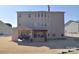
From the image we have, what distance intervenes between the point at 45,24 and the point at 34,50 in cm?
51

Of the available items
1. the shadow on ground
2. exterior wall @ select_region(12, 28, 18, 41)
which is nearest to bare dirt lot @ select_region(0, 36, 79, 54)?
the shadow on ground

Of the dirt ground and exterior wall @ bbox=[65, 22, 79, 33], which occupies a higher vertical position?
exterior wall @ bbox=[65, 22, 79, 33]

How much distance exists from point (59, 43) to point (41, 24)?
48 cm

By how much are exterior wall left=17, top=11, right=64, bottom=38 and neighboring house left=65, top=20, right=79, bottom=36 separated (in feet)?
0.29

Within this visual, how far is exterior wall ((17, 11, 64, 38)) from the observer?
69.9 inches

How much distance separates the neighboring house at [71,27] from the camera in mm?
1805

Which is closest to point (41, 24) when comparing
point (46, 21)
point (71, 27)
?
point (46, 21)

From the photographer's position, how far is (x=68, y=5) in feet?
6.18

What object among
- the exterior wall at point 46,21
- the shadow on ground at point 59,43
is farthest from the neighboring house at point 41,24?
the shadow on ground at point 59,43

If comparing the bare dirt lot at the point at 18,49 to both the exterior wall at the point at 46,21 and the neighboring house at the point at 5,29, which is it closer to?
the neighboring house at the point at 5,29

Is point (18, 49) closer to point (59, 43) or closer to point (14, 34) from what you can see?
point (14, 34)

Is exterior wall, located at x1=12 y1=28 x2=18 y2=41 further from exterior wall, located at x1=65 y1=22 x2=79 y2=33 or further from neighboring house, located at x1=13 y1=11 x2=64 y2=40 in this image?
exterior wall, located at x1=65 y1=22 x2=79 y2=33

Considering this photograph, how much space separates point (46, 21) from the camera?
1.81 m

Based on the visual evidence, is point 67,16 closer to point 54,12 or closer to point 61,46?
point 54,12
